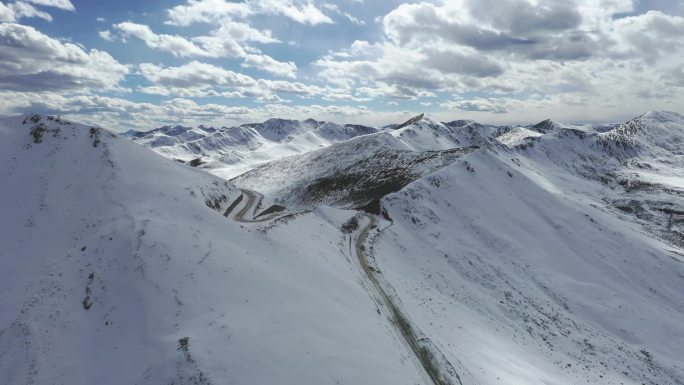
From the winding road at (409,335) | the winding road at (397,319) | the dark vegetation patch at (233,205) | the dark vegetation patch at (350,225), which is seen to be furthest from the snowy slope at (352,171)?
the winding road at (409,335)

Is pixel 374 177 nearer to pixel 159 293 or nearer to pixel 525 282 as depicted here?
pixel 525 282

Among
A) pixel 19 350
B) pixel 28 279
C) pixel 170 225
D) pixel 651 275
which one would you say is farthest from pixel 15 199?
pixel 651 275

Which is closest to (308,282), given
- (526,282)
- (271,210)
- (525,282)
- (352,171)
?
(271,210)

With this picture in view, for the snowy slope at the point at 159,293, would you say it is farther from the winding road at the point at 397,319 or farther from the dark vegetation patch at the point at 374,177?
the dark vegetation patch at the point at 374,177

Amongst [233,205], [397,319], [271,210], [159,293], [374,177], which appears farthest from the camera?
[374,177]

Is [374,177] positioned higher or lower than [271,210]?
higher
